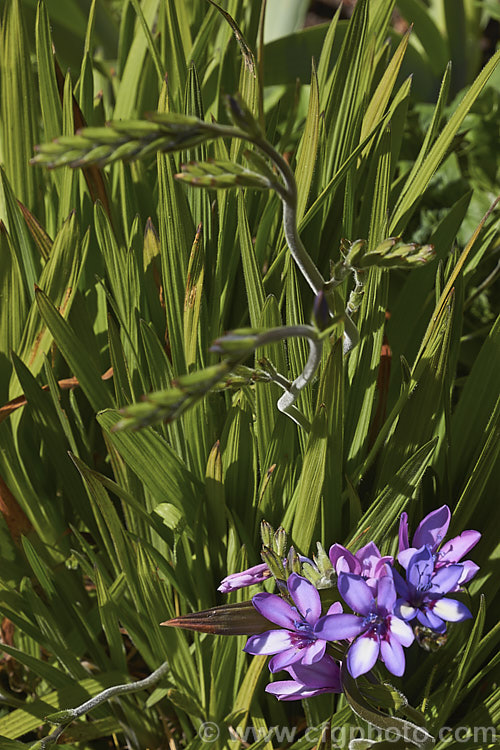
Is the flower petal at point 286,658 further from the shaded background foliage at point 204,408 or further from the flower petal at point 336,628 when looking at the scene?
the shaded background foliage at point 204,408

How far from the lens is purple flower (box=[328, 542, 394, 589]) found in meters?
0.47

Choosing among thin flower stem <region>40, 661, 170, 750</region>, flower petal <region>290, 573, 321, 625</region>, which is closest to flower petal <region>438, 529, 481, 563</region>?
flower petal <region>290, 573, 321, 625</region>

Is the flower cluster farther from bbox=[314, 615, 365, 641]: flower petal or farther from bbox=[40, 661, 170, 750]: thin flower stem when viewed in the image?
bbox=[40, 661, 170, 750]: thin flower stem

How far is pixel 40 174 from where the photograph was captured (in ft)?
3.10

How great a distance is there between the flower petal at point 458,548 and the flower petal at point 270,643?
128 mm

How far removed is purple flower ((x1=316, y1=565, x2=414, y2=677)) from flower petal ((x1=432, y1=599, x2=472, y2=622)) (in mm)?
23

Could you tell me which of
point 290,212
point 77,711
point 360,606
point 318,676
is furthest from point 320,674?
point 290,212

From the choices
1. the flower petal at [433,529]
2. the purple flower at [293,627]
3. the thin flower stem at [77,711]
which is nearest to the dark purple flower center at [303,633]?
the purple flower at [293,627]

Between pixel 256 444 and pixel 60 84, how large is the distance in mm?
597

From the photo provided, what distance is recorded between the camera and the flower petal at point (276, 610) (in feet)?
1.57

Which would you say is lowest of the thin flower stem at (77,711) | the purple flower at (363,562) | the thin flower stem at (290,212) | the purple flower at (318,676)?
the thin flower stem at (77,711)

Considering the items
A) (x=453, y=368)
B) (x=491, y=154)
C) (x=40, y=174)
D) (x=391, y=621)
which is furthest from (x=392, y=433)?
(x=491, y=154)

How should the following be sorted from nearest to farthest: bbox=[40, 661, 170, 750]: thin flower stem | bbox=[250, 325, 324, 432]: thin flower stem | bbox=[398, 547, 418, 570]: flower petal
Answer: bbox=[250, 325, 324, 432]: thin flower stem → bbox=[398, 547, 418, 570]: flower petal → bbox=[40, 661, 170, 750]: thin flower stem

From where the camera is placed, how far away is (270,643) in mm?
484
